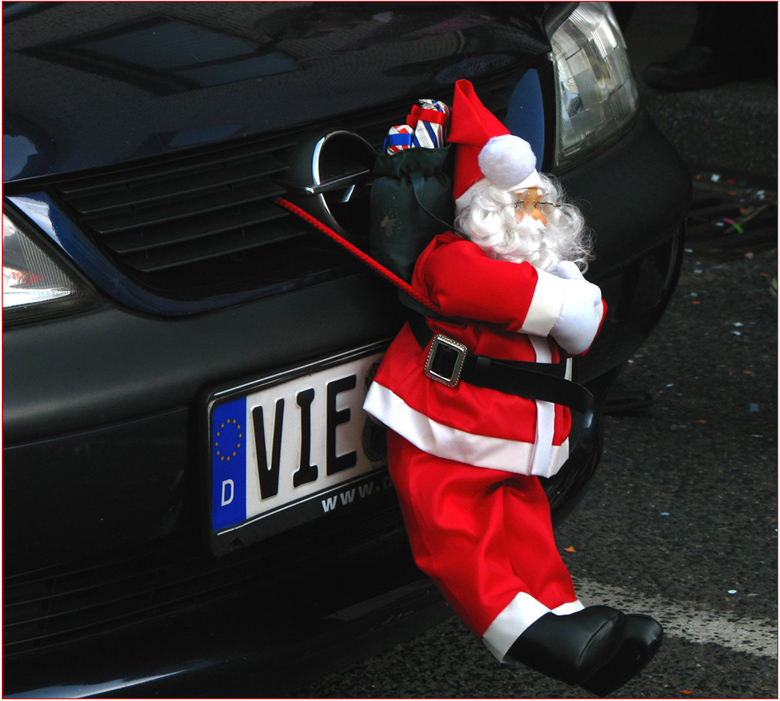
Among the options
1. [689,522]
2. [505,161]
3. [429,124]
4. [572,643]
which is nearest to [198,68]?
[429,124]

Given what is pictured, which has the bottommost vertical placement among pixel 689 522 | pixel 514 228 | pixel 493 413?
pixel 689 522

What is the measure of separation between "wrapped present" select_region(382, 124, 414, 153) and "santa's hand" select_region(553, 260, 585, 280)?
11.6 inches

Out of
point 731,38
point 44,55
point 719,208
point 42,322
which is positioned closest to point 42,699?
point 42,322

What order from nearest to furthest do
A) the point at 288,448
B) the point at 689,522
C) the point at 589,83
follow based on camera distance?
the point at 288,448
the point at 589,83
the point at 689,522

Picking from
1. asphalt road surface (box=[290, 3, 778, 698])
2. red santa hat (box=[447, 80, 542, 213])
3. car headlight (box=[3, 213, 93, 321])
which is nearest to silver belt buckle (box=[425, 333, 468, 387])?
red santa hat (box=[447, 80, 542, 213])

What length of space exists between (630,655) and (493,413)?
40cm

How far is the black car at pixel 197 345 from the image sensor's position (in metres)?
1.30

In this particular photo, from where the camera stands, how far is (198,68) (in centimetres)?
149

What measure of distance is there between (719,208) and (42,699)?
143 inches

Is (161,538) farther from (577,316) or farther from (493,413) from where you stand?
(577,316)

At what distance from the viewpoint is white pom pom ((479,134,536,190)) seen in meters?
1.47

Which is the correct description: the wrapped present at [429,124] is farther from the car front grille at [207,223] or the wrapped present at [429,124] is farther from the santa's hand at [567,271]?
Result: the santa's hand at [567,271]

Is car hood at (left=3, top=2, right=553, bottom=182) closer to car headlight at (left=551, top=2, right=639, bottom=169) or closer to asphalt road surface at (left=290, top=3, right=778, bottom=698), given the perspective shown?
car headlight at (left=551, top=2, right=639, bottom=169)

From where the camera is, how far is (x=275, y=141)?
4.93 feet
